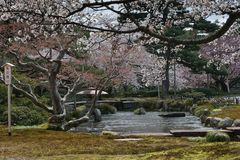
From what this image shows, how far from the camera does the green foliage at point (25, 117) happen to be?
62.1 ft

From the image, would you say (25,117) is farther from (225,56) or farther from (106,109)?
(225,56)

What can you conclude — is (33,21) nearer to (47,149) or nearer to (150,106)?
(47,149)

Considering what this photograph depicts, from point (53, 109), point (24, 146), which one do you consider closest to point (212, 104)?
point (53, 109)

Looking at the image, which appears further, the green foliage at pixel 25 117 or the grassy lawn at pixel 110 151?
the green foliage at pixel 25 117

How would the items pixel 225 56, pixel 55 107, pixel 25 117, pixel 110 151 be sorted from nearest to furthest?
pixel 110 151 → pixel 55 107 → pixel 25 117 → pixel 225 56

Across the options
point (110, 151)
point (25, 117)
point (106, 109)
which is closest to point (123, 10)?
point (110, 151)

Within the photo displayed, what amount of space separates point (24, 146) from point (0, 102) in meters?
Result: 11.0

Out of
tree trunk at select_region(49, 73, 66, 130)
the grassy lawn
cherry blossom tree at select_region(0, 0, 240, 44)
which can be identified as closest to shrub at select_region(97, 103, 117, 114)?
tree trunk at select_region(49, 73, 66, 130)

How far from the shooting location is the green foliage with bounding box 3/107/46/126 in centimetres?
1894

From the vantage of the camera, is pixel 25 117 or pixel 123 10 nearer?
pixel 123 10

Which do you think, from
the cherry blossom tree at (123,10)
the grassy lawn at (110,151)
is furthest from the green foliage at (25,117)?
the cherry blossom tree at (123,10)

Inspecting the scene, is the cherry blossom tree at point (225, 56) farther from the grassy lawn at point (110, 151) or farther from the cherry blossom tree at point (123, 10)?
the cherry blossom tree at point (123, 10)

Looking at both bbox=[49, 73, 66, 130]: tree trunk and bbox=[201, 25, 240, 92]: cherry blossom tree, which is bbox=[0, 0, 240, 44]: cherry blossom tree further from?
bbox=[201, 25, 240, 92]: cherry blossom tree

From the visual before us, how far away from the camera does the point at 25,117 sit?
1928 centimetres
